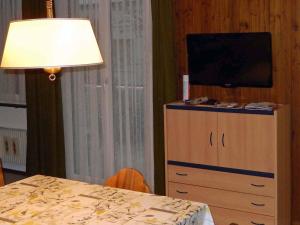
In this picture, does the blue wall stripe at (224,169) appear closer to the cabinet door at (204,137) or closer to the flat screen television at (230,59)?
the cabinet door at (204,137)

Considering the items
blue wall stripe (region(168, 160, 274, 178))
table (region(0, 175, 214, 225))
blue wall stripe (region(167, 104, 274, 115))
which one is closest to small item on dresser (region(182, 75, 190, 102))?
blue wall stripe (region(167, 104, 274, 115))

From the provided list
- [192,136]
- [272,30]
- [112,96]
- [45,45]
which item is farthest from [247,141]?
[45,45]

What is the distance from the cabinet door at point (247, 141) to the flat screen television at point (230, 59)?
407mm

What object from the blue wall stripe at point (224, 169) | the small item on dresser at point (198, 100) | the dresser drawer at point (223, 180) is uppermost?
the small item on dresser at point (198, 100)

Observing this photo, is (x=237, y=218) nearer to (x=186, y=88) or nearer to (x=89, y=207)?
(x=186, y=88)

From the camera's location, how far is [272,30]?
4.05 metres

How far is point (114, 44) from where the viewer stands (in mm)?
4930

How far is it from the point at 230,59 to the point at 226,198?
1168 millimetres

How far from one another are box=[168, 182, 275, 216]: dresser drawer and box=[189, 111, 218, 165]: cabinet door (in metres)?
0.24

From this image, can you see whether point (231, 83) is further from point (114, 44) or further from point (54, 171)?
→ point (54, 171)

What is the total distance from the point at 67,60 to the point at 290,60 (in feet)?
8.24

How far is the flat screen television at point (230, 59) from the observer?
399cm

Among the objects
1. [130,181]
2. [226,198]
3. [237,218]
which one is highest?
[130,181]

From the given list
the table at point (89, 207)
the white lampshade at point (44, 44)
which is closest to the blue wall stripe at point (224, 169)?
the table at point (89, 207)
